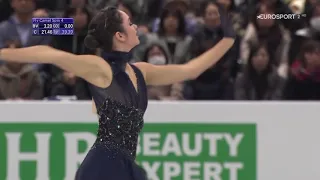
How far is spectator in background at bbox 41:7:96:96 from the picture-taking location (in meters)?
5.71

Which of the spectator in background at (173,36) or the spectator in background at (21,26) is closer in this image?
the spectator in background at (21,26)

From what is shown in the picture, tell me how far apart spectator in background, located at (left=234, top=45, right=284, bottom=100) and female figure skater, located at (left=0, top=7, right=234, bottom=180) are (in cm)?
262

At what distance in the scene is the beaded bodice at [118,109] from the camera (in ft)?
9.96

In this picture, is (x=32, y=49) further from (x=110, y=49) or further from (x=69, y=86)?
(x=69, y=86)

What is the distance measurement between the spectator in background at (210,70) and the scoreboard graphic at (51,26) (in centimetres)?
97

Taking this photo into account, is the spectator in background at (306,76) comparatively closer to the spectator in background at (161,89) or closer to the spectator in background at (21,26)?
the spectator in background at (161,89)

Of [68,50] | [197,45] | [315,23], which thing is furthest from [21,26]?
[315,23]

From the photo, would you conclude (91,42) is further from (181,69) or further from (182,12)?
(182,12)

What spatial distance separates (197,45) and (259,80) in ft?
1.82

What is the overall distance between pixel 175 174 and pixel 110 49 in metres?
2.22

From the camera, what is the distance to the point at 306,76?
5645mm

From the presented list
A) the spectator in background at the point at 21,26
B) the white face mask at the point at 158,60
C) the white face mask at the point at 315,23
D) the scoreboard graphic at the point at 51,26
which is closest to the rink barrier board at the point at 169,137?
the scoreboard graphic at the point at 51,26

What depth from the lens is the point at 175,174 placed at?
516 cm

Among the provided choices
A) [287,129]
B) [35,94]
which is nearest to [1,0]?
[35,94]
